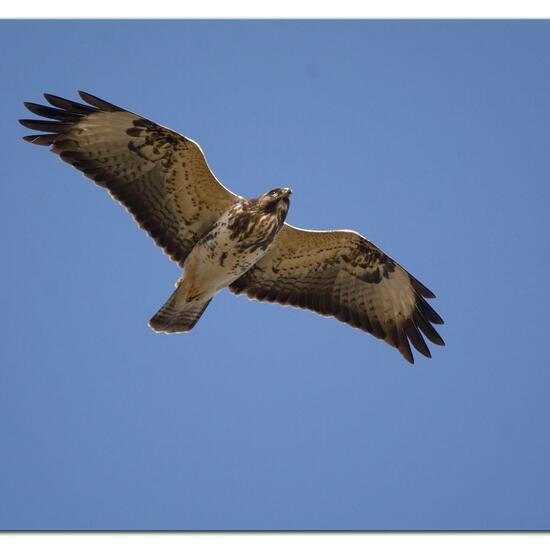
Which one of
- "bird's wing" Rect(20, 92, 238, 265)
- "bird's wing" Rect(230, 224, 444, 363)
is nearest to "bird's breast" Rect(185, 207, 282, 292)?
"bird's wing" Rect(20, 92, 238, 265)

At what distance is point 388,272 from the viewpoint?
10281 millimetres

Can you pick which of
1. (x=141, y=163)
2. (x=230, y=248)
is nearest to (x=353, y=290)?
(x=230, y=248)

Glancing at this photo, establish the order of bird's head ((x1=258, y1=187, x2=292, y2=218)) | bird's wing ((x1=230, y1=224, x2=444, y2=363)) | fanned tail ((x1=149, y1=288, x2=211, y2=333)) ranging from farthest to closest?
bird's wing ((x1=230, y1=224, x2=444, y2=363)) < fanned tail ((x1=149, y1=288, x2=211, y2=333)) < bird's head ((x1=258, y1=187, x2=292, y2=218))

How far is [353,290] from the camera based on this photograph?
10.4 metres

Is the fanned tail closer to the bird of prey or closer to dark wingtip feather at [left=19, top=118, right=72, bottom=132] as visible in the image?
the bird of prey

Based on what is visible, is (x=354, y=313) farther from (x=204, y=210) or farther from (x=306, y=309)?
(x=204, y=210)

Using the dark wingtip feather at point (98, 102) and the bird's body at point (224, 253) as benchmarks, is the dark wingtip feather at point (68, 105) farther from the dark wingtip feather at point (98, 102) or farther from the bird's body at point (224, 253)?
the bird's body at point (224, 253)

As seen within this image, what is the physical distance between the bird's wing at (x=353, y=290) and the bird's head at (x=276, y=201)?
1.10 meters

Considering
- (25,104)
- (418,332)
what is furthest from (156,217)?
(418,332)

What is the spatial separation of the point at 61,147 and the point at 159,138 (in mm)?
1102

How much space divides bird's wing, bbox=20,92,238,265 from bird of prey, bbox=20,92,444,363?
11 millimetres

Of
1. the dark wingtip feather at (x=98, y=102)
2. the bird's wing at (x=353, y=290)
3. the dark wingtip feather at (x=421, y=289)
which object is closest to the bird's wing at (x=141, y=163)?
the dark wingtip feather at (x=98, y=102)

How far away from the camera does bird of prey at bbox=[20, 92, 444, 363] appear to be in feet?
30.4

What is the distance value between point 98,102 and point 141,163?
0.82 m
